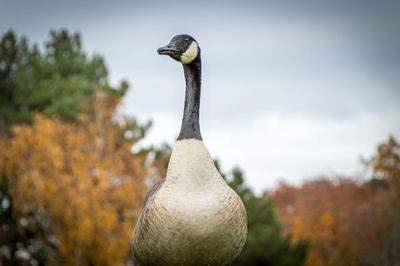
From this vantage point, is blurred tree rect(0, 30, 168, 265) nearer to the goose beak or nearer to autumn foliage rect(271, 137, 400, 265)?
autumn foliage rect(271, 137, 400, 265)

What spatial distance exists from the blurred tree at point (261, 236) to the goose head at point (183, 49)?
18.5 m

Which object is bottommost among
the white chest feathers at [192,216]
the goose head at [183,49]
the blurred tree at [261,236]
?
the white chest feathers at [192,216]

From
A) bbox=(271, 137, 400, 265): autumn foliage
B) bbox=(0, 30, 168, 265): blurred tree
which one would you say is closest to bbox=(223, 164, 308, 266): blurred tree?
bbox=(0, 30, 168, 265): blurred tree

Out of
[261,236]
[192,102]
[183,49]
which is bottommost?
[192,102]

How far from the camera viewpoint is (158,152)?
27969mm

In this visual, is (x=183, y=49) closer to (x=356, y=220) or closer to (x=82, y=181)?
(x=82, y=181)

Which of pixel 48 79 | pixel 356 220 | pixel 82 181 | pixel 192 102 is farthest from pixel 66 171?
pixel 192 102

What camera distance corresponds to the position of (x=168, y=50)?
564cm

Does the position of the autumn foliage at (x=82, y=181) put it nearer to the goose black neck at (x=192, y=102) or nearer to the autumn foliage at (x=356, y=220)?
the autumn foliage at (x=356, y=220)

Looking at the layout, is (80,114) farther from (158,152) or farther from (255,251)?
(255,251)

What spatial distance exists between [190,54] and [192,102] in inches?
18.2

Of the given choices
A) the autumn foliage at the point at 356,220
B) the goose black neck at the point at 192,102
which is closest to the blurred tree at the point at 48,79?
the autumn foliage at the point at 356,220

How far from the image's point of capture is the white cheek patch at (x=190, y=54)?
18.9 ft

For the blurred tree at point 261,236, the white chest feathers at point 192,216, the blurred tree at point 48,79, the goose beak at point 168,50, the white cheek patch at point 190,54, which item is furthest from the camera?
the blurred tree at point 48,79
